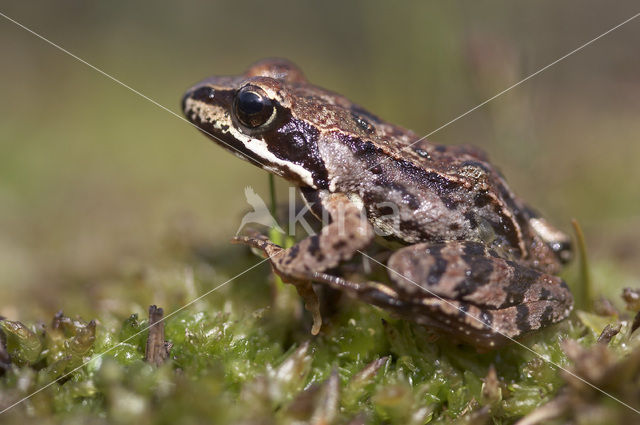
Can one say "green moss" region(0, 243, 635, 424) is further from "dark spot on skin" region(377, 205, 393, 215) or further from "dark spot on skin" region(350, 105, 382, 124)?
"dark spot on skin" region(350, 105, 382, 124)

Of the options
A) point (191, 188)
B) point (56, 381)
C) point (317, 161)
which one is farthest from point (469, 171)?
point (191, 188)

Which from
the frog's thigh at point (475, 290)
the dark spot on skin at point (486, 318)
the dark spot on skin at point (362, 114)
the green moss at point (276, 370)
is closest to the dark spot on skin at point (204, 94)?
the dark spot on skin at point (362, 114)

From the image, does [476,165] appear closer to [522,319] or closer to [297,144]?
[522,319]

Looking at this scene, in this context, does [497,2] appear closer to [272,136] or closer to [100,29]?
[272,136]

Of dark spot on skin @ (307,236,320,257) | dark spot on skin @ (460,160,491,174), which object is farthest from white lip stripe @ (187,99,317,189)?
dark spot on skin @ (460,160,491,174)

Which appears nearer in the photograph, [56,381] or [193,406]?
[193,406]

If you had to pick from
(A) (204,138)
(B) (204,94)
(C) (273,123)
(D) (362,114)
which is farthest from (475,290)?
(A) (204,138)
